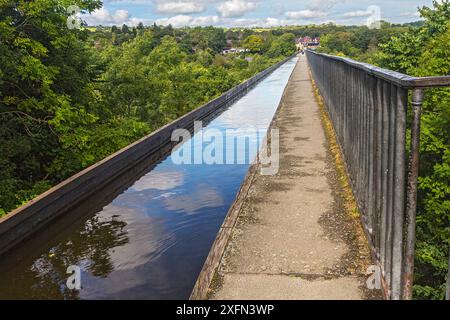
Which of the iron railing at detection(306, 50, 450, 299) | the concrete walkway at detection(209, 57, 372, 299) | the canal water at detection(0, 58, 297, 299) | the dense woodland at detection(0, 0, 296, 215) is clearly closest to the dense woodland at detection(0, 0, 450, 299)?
the dense woodland at detection(0, 0, 296, 215)

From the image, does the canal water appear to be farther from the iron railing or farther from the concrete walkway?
the iron railing

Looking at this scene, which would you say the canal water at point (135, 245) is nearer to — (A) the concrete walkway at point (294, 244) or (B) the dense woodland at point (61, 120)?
(A) the concrete walkway at point (294, 244)

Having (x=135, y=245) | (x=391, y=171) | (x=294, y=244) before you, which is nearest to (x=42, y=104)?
(x=135, y=245)

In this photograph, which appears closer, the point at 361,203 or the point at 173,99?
the point at 361,203

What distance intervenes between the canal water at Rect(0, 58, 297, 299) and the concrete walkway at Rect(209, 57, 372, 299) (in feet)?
2.93

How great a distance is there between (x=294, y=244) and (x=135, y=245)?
2.55 metres

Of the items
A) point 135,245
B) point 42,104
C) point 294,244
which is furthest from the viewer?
point 42,104

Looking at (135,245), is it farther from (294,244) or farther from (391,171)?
(391,171)

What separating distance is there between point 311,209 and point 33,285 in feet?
12.1

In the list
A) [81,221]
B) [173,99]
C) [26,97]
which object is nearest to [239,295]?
[81,221]

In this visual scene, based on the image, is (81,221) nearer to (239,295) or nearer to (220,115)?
(239,295)

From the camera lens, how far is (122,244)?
6371 millimetres

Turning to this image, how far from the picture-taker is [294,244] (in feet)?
15.9

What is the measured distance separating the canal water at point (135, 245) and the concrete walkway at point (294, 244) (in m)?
0.89
